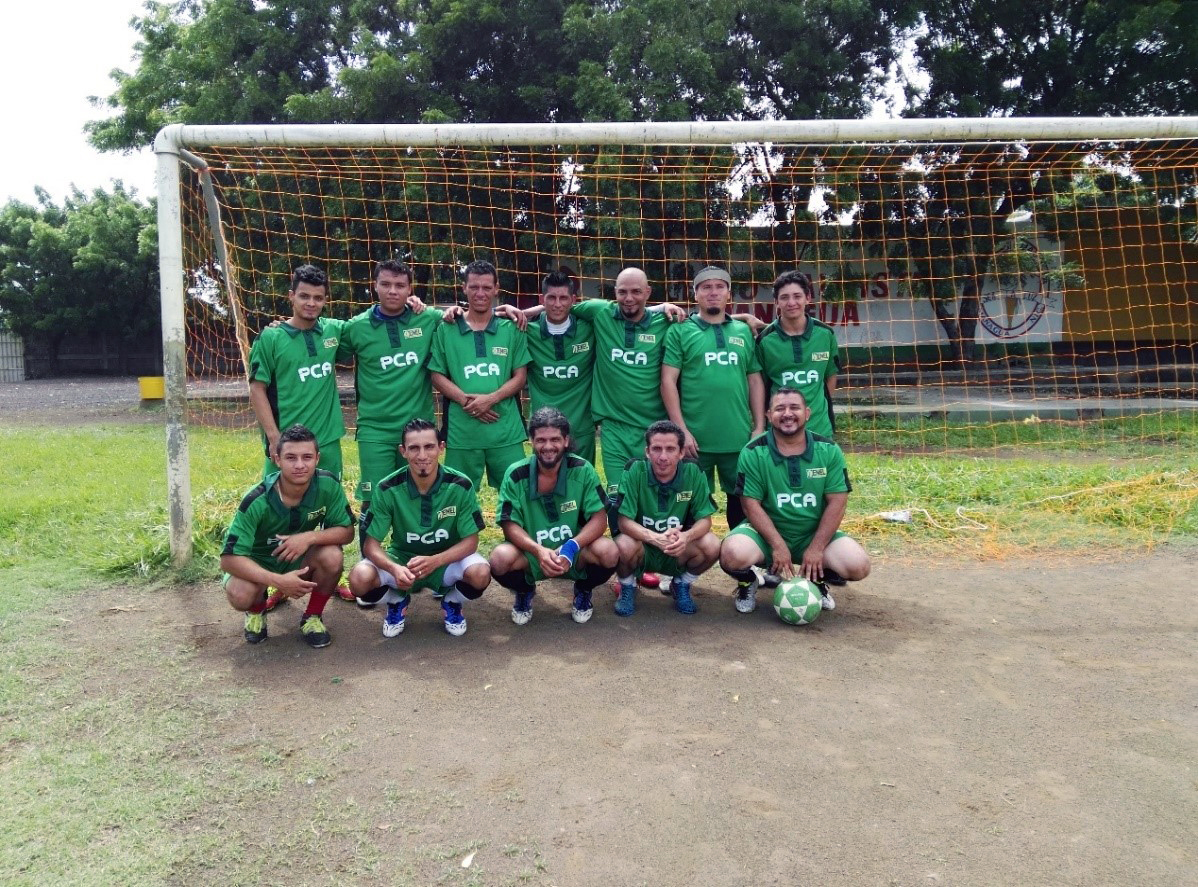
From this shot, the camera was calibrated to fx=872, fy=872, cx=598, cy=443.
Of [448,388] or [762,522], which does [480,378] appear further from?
[762,522]

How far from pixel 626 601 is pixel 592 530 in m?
0.47

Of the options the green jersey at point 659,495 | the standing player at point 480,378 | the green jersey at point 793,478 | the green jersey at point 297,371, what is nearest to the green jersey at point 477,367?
the standing player at point 480,378

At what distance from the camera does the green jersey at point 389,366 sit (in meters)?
4.59

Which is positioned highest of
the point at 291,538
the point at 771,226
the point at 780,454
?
the point at 771,226

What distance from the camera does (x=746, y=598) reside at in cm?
439

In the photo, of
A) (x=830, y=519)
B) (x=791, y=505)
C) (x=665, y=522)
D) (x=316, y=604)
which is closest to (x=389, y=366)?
(x=316, y=604)

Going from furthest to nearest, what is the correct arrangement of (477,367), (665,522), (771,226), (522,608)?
(771,226), (477,367), (665,522), (522,608)

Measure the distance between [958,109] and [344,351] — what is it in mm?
11863

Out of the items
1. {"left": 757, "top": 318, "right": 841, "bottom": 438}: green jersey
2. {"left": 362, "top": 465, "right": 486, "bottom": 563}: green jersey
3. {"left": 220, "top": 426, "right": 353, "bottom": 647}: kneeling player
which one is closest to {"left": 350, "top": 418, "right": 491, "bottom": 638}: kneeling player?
{"left": 362, "top": 465, "right": 486, "bottom": 563}: green jersey

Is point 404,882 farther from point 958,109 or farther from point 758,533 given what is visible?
point 958,109

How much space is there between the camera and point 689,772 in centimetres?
279

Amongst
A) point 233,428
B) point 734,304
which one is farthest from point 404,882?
point 734,304

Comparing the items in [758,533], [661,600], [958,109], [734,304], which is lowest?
[661,600]

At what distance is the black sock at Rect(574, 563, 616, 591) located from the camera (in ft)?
13.9
